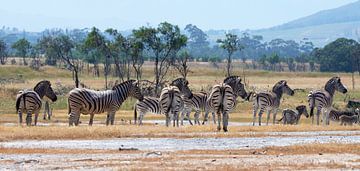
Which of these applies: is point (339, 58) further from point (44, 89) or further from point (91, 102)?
point (91, 102)

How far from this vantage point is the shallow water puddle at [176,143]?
2972 cm

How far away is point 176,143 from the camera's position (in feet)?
103

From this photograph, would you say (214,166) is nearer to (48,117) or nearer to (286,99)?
(48,117)

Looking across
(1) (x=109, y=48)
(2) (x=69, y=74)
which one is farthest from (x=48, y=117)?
(2) (x=69, y=74)

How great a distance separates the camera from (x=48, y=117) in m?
57.7

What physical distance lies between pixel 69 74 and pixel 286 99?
211ft

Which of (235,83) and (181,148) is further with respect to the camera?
(235,83)

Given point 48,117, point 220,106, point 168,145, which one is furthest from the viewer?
point 48,117

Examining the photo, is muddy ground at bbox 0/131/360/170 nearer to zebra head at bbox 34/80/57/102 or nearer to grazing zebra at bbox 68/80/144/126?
grazing zebra at bbox 68/80/144/126

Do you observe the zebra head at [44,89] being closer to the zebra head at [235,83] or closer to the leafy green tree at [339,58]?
the zebra head at [235,83]

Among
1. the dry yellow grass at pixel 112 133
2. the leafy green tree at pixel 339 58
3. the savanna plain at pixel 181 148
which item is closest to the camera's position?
the savanna plain at pixel 181 148

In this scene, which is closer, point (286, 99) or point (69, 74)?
point (286, 99)

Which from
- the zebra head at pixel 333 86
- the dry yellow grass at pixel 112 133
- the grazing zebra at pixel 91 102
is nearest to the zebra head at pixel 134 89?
the grazing zebra at pixel 91 102

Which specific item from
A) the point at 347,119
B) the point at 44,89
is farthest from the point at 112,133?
the point at 347,119
